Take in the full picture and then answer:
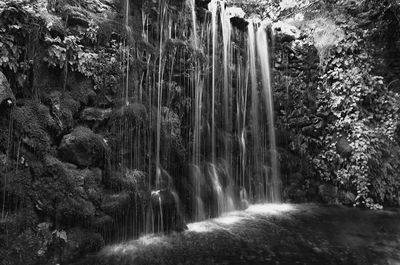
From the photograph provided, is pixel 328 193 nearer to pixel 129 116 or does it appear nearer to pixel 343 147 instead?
pixel 343 147

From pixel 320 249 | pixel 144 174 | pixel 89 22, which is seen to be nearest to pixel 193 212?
pixel 144 174

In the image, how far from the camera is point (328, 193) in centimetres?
902

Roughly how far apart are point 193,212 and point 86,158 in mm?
2792

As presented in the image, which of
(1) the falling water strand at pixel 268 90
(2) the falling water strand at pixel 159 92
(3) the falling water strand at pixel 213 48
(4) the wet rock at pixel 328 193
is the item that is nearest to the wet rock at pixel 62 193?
(2) the falling water strand at pixel 159 92

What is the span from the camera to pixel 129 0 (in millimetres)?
6719

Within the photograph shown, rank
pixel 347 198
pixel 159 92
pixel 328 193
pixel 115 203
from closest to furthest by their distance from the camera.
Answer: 1. pixel 115 203
2. pixel 159 92
3. pixel 347 198
4. pixel 328 193

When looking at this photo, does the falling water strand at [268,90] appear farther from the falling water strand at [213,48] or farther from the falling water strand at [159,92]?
the falling water strand at [159,92]

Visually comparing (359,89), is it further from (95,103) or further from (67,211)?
(67,211)

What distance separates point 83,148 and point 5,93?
1.40 metres

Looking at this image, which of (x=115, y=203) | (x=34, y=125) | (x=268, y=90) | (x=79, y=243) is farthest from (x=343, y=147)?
(x=34, y=125)

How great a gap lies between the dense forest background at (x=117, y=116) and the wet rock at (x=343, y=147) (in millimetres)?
39

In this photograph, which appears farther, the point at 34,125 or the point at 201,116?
the point at 201,116

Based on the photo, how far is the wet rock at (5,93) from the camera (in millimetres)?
4156

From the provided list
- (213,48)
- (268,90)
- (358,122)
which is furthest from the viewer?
(268,90)
